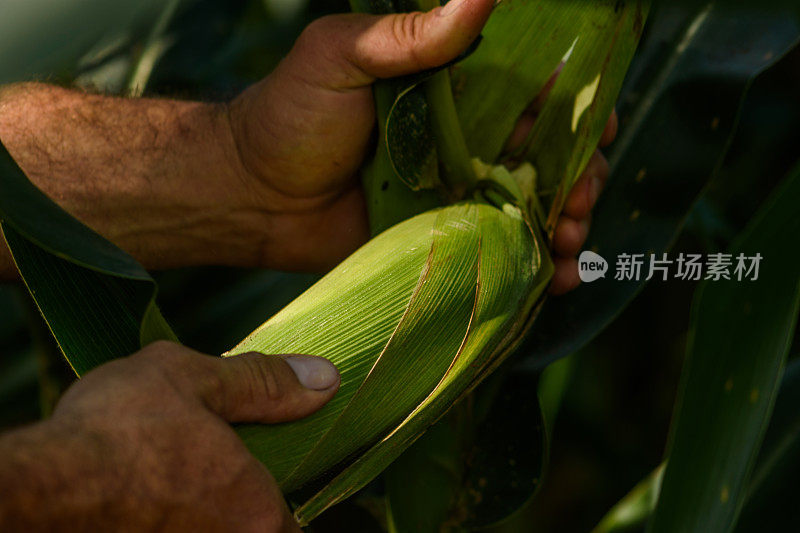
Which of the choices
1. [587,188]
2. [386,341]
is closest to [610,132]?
[587,188]

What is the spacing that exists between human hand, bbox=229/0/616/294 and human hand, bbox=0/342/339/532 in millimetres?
320

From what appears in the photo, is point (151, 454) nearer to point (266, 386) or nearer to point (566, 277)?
point (266, 386)

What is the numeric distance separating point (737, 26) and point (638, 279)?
0.29 m

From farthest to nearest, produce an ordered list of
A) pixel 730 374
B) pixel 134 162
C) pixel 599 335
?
pixel 599 335 → pixel 134 162 → pixel 730 374

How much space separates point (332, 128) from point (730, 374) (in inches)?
16.7

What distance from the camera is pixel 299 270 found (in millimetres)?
967

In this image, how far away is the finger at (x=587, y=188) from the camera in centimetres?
74

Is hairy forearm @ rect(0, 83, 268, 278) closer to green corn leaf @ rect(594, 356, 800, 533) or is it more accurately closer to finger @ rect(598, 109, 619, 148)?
finger @ rect(598, 109, 619, 148)

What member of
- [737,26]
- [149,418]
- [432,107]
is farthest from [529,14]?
[149,418]

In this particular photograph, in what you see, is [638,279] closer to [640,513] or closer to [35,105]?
[640,513]

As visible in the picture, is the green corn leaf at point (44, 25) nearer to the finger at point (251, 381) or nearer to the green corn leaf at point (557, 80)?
the finger at point (251, 381)

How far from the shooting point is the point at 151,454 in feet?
1.18

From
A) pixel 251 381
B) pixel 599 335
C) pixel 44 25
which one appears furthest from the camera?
pixel 599 335

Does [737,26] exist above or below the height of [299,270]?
above
